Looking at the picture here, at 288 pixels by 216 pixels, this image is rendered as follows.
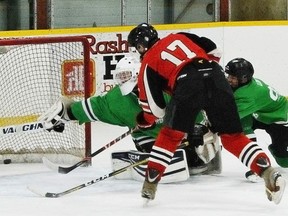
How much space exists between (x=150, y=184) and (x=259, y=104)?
0.89 meters

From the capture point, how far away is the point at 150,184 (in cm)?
352

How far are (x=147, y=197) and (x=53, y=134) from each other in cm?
169

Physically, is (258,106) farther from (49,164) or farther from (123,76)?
(49,164)

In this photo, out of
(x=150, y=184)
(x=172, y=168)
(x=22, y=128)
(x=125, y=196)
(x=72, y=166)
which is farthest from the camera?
(x=22, y=128)

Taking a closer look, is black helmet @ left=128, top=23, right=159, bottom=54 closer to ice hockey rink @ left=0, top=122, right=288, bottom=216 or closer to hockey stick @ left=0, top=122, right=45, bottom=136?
ice hockey rink @ left=0, top=122, right=288, bottom=216

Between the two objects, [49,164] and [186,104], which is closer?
[186,104]

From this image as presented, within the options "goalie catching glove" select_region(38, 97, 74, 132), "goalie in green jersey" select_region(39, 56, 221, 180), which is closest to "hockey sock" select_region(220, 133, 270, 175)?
"goalie in green jersey" select_region(39, 56, 221, 180)

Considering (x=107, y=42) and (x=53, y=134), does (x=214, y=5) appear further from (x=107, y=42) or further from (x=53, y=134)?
(x=53, y=134)

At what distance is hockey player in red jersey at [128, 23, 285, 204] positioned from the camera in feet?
11.3

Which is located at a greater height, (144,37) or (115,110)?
(144,37)

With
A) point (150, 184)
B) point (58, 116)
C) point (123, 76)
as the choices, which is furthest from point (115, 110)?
point (150, 184)

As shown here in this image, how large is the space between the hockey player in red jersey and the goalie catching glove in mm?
943

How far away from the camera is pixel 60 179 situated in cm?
429

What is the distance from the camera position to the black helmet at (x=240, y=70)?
4068 mm
